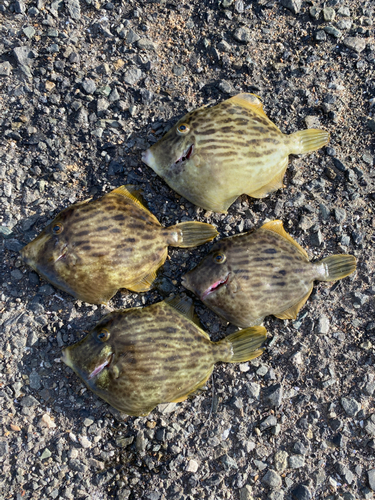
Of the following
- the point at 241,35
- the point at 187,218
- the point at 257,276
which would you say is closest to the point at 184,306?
the point at 257,276

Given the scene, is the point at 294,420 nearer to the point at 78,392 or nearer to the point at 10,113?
the point at 78,392

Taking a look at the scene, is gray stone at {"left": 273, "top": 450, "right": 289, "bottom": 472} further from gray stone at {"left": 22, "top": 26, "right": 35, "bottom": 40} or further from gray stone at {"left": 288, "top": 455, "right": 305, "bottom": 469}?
gray stone at {"left": 22, "top": 26, "right": 35, "bottom": 40}

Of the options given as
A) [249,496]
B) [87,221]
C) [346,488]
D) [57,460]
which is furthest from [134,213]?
[346,488]

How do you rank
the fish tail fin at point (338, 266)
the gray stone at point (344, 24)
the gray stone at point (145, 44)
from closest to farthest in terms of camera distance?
the fish tail fin at point (338, 266)
the gray stone at point (145, 44)
the gray stone at point (344, 24)

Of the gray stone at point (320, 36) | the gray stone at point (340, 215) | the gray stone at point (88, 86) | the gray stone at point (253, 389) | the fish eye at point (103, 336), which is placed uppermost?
the gray stone at point (320, 36)

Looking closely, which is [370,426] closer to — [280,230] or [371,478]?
[371,478]

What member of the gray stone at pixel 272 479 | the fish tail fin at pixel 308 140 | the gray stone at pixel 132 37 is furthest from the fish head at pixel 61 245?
the gray stone at pixel 272 479

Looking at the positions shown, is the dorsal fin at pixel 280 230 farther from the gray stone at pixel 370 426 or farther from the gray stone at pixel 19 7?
the gray stone at pixel 19 7
